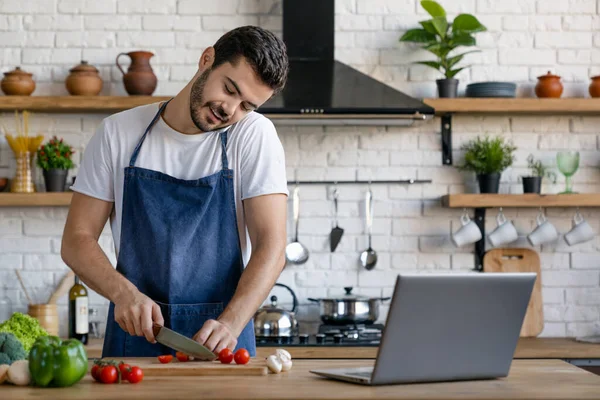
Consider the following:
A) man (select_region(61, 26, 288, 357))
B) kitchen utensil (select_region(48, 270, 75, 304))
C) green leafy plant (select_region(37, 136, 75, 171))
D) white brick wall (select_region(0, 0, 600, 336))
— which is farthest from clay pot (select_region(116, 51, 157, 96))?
man (select_region(61, 26, 288, 357))

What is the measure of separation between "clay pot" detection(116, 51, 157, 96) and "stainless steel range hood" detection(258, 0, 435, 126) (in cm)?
66

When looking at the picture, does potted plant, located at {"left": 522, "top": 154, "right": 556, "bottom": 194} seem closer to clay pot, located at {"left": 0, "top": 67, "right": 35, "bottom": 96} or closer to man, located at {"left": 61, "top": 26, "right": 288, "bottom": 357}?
man, located at {"left": 61, "top": 26, "right": 288, "bottom": 357}

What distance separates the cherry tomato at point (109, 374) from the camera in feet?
5.88

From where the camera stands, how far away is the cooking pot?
4094mm

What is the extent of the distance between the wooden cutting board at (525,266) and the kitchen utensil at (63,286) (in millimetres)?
2030

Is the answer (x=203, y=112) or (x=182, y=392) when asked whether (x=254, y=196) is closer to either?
(x=203, y=112)

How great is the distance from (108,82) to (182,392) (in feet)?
9.96

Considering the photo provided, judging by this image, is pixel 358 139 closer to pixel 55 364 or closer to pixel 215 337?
pixel 215 337

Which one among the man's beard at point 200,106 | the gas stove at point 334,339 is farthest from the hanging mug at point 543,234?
the man's beard at point 200,106

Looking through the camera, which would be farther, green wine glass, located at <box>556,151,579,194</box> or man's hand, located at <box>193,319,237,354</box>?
green wine glass, located at <box>556,151,579,194</box>

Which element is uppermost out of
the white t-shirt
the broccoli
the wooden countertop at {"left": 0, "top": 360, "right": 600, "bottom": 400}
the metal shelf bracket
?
the metal shelf bracket

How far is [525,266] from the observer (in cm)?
441

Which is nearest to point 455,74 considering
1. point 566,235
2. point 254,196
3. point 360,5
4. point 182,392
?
point 360,5

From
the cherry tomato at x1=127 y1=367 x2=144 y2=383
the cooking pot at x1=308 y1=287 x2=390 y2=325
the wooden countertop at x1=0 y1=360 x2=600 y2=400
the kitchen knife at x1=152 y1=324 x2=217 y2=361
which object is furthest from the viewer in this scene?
the cooking pot at x1=308 y1=287 x2=390 y2=325
